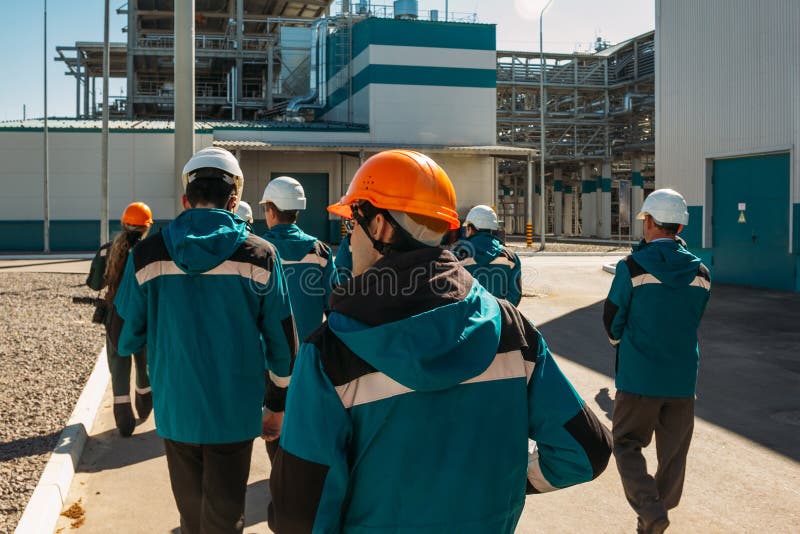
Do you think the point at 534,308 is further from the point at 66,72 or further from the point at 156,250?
the point at 66,72

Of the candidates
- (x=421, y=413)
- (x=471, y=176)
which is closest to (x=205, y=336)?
(x=421, y=413)

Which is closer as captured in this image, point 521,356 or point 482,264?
point 521,356

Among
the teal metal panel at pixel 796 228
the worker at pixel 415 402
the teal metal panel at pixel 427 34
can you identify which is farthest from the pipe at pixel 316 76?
the worker at pixel 415 402

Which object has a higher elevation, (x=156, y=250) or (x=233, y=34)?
(x=233, y=34)

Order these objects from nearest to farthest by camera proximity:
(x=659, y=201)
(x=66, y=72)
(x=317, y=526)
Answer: (x=317, y=526) < (x=659, y=201) < (x=66, y=72)

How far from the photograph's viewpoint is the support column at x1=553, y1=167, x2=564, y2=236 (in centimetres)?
5178

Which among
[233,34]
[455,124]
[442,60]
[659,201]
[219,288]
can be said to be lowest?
[219,288]

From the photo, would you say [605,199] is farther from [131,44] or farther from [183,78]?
[183,78]

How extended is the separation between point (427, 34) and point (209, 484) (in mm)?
33414

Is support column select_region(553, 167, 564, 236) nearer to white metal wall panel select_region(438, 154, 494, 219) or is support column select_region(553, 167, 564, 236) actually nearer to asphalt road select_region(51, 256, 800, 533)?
white metal wall panel select_region(438, 154, 494, 219)

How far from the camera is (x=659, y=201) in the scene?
4.59m

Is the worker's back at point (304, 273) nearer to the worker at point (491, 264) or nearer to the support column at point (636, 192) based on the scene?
the worker at point (491, 264)

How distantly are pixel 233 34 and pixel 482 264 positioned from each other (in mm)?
42144

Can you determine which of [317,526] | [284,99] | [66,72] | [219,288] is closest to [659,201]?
[219,288]
